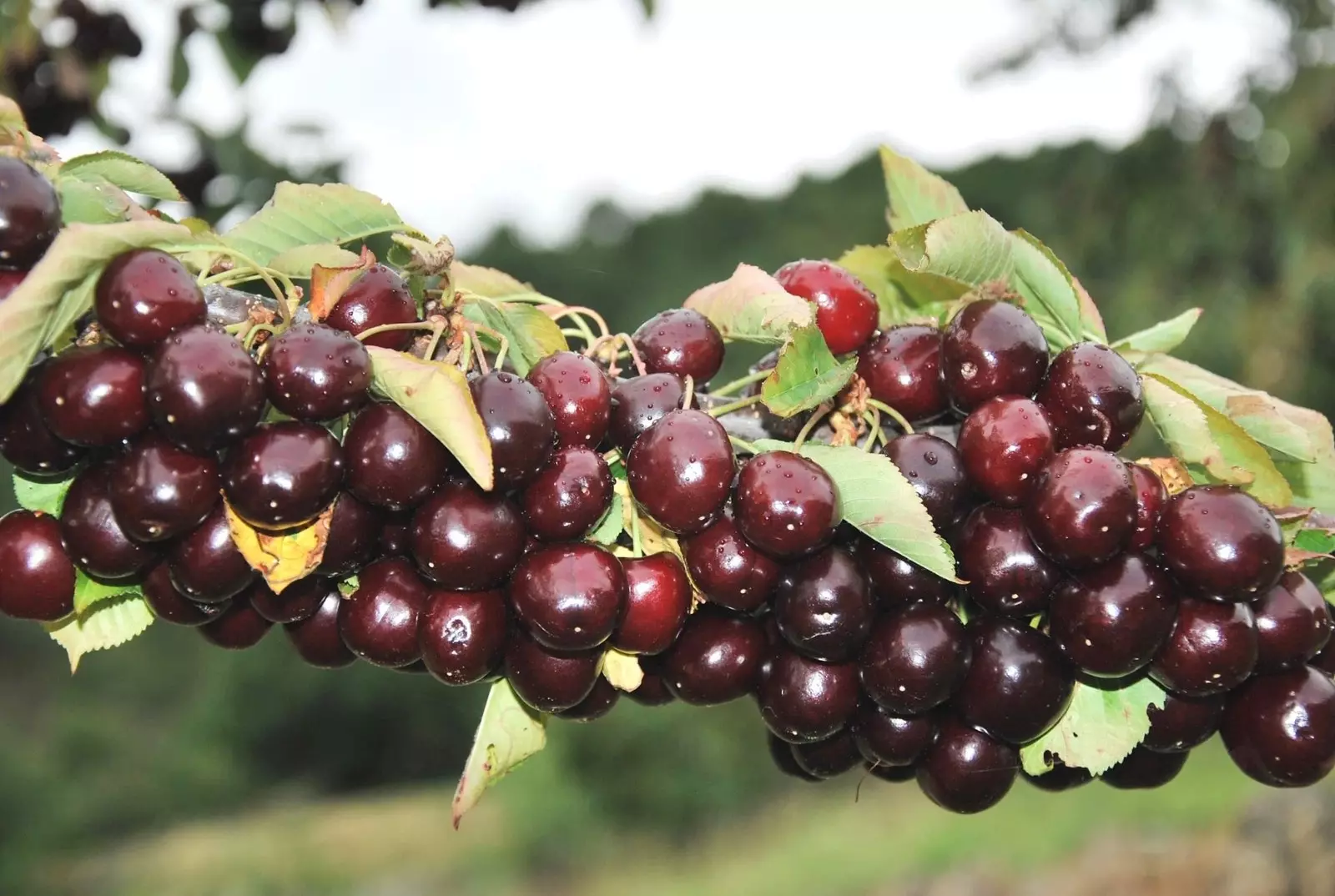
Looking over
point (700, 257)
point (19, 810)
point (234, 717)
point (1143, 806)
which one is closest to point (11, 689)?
point (234, 717)

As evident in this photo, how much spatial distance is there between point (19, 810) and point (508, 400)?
8.13m

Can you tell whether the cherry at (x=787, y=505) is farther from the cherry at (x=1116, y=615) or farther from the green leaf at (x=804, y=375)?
the cherry at (x=1116, y=615)

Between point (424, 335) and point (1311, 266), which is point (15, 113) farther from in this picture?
point (1311, 266)

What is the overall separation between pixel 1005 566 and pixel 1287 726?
0.36 metres

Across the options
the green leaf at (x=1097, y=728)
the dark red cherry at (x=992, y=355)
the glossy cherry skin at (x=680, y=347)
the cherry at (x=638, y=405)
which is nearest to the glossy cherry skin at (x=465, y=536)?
the cherry at (x=638, y=405)

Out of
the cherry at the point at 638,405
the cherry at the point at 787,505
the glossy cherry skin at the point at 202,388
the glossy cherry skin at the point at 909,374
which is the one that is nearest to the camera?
the glossy cherry skin at the point at 202,388

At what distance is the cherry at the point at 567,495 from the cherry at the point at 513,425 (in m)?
0.01

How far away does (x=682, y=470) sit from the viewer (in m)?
0.96

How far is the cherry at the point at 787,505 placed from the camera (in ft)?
3.12

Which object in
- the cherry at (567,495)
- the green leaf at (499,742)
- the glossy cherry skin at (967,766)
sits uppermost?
the cherry at (567,495)

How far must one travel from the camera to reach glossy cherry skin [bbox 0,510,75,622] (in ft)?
3.28

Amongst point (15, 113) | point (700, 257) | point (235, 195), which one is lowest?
point (700, 257)

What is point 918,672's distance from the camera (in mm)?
1014

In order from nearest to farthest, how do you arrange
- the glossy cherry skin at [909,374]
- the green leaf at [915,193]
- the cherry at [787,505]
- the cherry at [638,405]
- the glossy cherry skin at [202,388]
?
1. the glossy cherry skin at [202,388]
2. the cherry at [787,505]
3. the cherry at [638,405]
4. the glossy cherry skin at [909,374]
5. the green leaf at [915,193]
